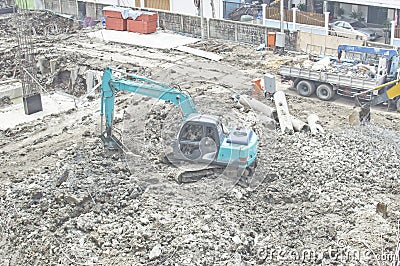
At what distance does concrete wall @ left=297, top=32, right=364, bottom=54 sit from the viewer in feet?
82.0

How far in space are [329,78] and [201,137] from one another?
7.76 meters

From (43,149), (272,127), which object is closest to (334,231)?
(272,127)

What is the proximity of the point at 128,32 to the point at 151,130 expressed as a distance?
577 inches

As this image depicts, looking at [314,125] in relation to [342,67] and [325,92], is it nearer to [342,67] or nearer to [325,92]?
[325,92]

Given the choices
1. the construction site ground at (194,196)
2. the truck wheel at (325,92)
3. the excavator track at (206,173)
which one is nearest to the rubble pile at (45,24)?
the construction site ground at (194,196)

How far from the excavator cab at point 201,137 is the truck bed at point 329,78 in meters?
7.21

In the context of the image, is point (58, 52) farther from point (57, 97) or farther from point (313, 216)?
point (313, 216)

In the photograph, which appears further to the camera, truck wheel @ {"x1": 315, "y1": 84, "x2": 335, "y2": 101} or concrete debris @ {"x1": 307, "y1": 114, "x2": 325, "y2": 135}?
truck wheel @ {"x1": 315, "y1": 84, "x2": 335, "y2": 101}

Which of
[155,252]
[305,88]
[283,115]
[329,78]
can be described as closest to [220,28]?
[305,88]

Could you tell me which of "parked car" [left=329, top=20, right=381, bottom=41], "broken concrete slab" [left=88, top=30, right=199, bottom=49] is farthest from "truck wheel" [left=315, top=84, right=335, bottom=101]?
"broken concrete slab" [left=88, top=30, right=199, bottom=49]

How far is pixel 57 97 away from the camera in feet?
79.0

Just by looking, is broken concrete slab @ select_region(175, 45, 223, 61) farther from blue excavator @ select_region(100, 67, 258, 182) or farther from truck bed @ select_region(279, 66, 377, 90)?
blue excavator @ select_region(100, 67, 258, 182)

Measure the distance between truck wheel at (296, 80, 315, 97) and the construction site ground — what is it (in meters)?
0.45

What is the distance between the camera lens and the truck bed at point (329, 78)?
20.0 metres
